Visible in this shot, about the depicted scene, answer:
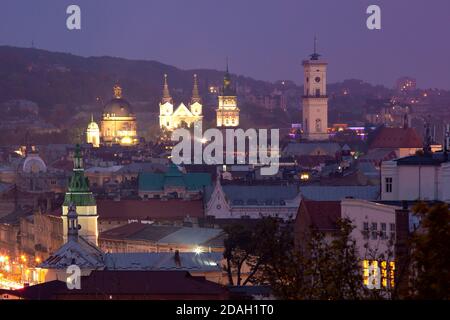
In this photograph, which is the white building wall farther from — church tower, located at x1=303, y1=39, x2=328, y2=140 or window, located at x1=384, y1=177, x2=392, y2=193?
church tower, located at x1=303, y1=39, x2=328, y2=140

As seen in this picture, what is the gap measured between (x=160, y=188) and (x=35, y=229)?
24.1 m

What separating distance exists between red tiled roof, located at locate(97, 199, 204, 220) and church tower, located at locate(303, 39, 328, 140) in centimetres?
7580

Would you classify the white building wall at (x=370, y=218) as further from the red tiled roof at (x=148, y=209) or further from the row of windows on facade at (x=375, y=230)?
the red tiled roof at (x=148, y=209)

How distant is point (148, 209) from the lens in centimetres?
7375

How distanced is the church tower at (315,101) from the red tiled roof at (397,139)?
30.4 m

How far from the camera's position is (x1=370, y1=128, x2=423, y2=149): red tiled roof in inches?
4471

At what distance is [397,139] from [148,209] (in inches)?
1706

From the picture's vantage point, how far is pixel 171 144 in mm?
149250

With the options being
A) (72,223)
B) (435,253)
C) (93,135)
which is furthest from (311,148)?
(435,253)

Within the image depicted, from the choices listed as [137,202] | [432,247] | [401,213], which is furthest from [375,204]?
[137,202]

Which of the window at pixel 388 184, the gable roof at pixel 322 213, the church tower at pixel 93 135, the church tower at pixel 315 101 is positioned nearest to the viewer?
the gable roof at pixel 322 213

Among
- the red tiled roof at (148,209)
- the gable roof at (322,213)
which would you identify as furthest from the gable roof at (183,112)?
the gable roof at (322,213)

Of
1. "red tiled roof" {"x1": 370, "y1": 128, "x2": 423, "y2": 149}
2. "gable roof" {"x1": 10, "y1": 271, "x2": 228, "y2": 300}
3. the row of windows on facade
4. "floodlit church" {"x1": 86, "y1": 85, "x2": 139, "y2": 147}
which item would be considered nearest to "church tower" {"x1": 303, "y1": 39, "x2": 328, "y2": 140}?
"floodlit church" {"x1": 86, "y1": 85, "x2": 139, "y2": 147}

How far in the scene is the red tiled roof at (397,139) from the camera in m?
114
